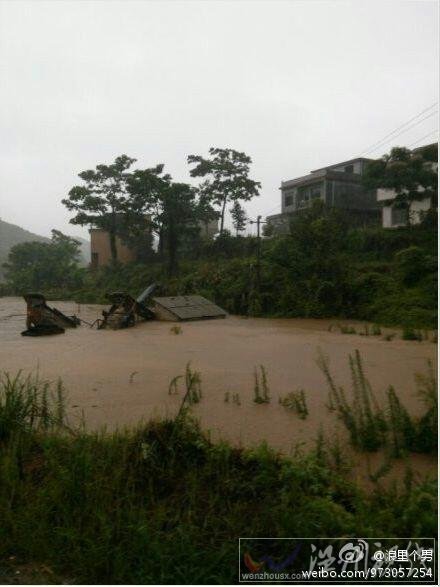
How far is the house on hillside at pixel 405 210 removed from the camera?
61.8 ft

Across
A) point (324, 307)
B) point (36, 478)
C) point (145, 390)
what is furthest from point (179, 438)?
point (324, 307)

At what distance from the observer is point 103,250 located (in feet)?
72.0

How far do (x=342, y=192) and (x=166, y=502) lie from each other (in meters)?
25.0

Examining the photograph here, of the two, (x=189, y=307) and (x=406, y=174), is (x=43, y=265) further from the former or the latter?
(x=406, y=174)

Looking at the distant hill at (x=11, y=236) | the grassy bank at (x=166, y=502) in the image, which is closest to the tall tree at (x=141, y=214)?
the grassy bank at (x=166, y=502)

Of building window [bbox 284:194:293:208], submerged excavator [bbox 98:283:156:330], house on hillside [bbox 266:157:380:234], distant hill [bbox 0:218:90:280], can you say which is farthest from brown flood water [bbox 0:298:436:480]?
distant hill [bbox 0:218:90:280]

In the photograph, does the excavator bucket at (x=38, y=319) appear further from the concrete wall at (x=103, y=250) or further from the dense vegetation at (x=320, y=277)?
the concrete wall at (x=103, y=250)

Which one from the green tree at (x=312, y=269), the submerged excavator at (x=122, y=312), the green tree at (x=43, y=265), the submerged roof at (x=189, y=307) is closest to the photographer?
the submerged excavator at (x=122, y=312)

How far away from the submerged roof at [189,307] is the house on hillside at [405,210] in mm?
9571

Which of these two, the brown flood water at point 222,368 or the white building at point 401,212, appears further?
the white building at point 401,212

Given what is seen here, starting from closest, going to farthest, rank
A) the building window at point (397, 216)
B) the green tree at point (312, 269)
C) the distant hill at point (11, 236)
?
the green tree at point (312, 269) < the building window at point (397, 216) < the distant hill at point (11, 236)

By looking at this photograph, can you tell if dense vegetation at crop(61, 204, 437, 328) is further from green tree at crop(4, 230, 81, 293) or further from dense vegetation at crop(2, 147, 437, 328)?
green tree at crop(4, 230, 81, 293)

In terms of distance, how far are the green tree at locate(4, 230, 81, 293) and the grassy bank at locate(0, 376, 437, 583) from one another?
69.0 ft

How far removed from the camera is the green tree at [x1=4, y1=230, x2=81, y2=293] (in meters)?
25.1
